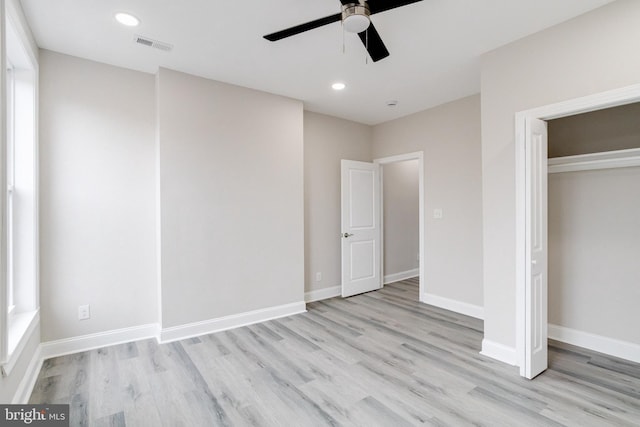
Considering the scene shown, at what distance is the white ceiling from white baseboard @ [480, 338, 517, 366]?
2650 mm

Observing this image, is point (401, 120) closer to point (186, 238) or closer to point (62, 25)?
point (186, 238)

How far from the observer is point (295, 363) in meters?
2.70

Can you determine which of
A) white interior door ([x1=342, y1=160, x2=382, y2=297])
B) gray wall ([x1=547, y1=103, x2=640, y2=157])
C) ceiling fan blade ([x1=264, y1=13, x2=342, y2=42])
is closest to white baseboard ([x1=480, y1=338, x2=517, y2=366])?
gray wall ([x1=547, y1=103, x2=640, y2=157])

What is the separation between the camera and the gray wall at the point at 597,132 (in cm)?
276

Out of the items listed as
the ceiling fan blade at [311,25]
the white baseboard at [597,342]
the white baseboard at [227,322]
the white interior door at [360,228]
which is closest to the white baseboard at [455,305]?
the white baseboard at [597,342]

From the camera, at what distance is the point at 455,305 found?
4.10 meters

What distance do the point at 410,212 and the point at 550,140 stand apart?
9.23 ft

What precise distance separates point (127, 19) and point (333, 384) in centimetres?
320

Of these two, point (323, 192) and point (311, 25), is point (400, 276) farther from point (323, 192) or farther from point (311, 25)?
point (311, 25)

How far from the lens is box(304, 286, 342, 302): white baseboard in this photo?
448cm

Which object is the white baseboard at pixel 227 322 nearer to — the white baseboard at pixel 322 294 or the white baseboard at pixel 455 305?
the white baseboard at pixel 322 294

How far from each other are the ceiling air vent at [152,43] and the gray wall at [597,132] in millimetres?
3838

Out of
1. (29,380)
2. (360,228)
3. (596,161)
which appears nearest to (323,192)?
(360,228)
